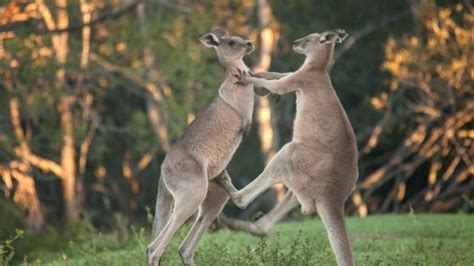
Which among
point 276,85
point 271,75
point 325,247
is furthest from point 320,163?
point 325,247

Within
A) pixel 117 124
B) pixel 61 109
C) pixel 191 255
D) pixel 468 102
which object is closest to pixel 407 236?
pixel 191 255

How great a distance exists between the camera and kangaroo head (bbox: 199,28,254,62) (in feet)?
25.1

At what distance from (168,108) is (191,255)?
11.6 metres

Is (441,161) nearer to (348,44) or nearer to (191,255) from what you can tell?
(348,44)

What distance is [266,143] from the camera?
66.5 feet

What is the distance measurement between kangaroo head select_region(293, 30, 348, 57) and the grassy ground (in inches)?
56.3

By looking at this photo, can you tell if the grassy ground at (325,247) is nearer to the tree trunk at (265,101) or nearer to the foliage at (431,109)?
the foliage at (431,109)

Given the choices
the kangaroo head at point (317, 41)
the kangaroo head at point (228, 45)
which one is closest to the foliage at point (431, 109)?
the kangaroo head at point (228, 45)

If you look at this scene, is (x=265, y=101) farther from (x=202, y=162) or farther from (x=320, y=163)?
(x=320, y=163)

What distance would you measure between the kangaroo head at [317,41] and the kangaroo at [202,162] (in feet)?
1.49

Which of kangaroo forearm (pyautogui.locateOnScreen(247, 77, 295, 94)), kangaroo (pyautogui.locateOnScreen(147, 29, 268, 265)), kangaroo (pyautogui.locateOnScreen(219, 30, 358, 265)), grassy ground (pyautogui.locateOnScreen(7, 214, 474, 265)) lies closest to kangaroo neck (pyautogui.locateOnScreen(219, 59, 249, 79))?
kangaroo (pyautogui.locateOnScreen(147, 29, 268, 265))

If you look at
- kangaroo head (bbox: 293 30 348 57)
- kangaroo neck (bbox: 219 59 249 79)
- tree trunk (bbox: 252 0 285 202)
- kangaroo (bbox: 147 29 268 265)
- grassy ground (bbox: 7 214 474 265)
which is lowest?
tree trunk (bbox: 252 0 285 202)

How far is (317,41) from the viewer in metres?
7.23

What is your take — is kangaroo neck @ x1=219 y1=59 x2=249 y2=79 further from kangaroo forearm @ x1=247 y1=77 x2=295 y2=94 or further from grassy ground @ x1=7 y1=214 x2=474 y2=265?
grassy ground @ x1=7 y1=214 x2=474 y2=265
